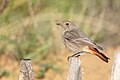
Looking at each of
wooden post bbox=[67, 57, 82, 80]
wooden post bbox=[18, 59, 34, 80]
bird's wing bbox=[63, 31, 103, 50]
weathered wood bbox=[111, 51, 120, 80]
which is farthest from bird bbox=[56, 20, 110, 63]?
wooden post bbox=[18, 59, 34, 80]

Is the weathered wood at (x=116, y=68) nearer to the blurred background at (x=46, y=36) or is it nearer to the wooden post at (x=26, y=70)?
the wooden post at (x=26, y=70)

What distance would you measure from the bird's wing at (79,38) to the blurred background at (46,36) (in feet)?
3.81

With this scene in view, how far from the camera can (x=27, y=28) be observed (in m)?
9.37

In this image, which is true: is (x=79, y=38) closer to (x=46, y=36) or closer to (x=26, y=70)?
(x=26, y=70)

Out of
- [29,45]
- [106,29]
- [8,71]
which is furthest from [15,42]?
[106,29]

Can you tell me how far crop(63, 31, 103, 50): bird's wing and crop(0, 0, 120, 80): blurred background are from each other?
45.7 inches

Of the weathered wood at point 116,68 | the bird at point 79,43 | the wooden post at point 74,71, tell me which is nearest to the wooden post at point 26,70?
the wooden post at point 74,71

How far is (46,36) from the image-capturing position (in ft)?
32.1

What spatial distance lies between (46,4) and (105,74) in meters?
2.14

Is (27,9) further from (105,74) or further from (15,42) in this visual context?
(105,74)

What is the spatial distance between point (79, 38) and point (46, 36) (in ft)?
10.2

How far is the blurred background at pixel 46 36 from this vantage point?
28.5ft

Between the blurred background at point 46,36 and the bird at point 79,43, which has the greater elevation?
the blurred background at point 46,36

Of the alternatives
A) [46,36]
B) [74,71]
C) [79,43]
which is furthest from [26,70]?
[46,36]
